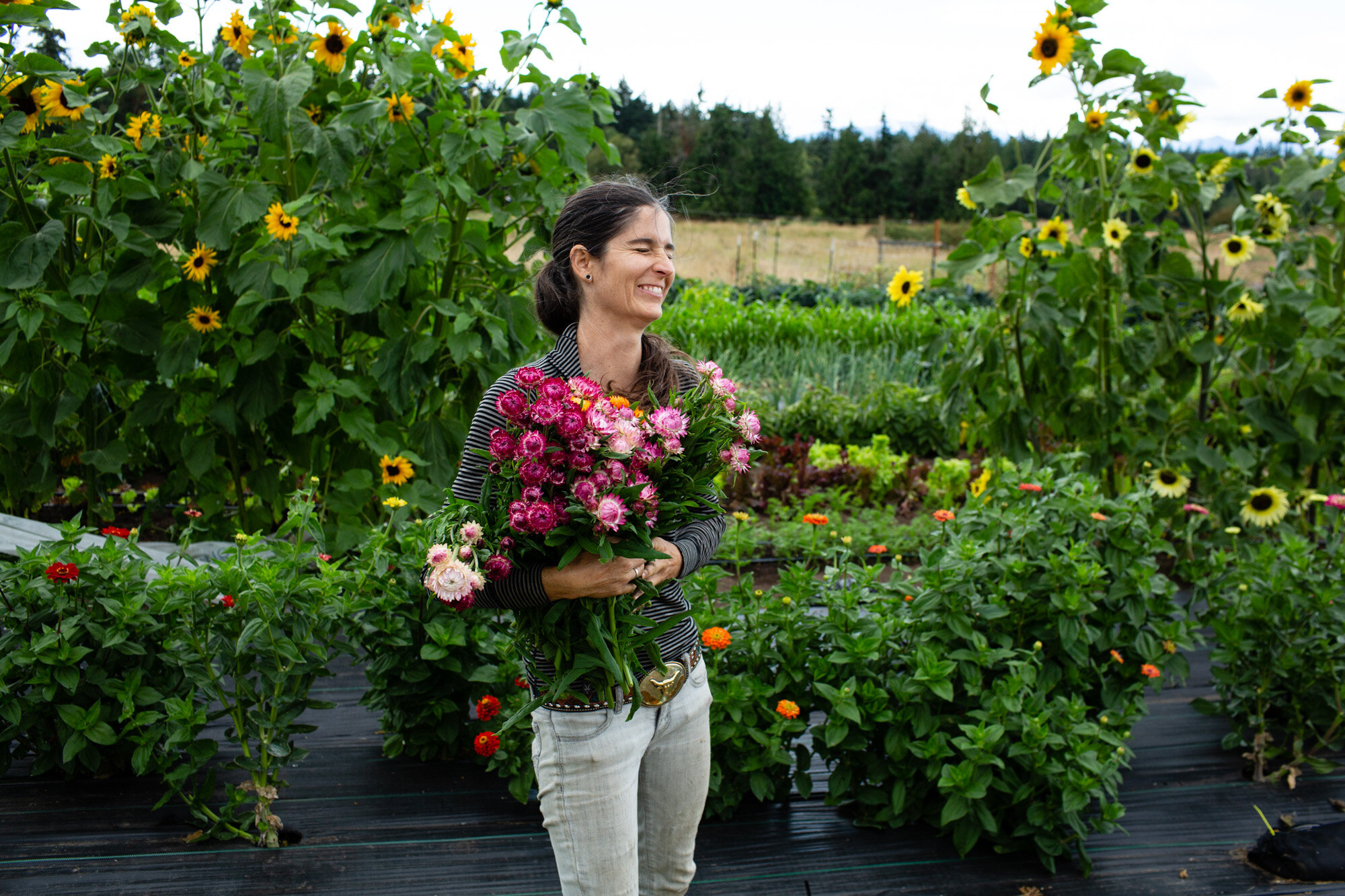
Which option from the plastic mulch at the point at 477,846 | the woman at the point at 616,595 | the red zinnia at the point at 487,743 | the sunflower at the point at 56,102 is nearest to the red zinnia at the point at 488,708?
the red zinnia at the point at 487,743

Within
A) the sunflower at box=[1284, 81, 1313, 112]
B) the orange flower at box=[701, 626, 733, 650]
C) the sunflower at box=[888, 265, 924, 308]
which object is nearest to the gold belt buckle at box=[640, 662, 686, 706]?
the orange flower at box=[701, 626, 733, 650]

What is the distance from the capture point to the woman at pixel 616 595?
4.08 feet

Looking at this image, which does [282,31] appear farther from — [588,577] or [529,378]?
[588,577]

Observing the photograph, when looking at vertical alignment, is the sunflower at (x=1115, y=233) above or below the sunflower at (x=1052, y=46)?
below

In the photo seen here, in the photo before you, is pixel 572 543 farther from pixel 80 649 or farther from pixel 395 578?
pixel 80 649

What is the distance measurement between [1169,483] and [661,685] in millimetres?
2548

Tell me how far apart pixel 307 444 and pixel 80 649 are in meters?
1.02

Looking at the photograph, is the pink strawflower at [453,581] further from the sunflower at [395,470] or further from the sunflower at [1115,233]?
the sunflower at [1115,233]

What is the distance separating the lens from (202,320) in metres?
2.63

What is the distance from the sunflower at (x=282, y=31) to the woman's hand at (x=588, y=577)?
2126 mm

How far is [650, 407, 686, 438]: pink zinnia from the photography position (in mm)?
1094

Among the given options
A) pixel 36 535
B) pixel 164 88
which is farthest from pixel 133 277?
pixel 36 535

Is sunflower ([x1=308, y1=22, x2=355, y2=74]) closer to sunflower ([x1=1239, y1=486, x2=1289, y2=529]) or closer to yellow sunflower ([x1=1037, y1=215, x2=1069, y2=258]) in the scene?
yellow sunflower ([x1=1037, y1=215, x2=1069, y2=258])

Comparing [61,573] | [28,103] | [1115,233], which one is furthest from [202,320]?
[1115,233]
